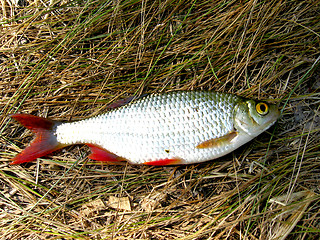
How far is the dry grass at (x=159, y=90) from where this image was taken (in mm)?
2236

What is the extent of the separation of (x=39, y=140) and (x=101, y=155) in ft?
2.24

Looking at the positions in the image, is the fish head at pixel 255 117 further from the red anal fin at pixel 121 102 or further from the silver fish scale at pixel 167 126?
the red anal fin at pixel 121 102

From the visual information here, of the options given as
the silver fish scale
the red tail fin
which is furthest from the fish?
the red tail fin

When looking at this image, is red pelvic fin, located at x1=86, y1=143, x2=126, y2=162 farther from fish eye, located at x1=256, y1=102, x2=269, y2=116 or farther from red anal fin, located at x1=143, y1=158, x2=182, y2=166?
fish eye, located at x1=256, y1=102, x2=269, y2=116

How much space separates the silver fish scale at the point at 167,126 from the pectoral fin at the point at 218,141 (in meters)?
0.03

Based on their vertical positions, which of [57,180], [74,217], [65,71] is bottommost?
[74,217]

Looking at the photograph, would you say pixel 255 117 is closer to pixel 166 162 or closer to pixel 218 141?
pixel 218 141

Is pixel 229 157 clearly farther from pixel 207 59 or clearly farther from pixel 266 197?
pixel 207 59

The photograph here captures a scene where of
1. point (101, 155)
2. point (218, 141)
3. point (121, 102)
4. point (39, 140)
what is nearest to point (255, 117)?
point (218, 141)

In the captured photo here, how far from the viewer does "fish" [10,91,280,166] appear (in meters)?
2.15

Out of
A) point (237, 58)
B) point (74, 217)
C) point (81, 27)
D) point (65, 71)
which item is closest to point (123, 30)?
point (81, 27)

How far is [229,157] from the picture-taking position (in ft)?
7.79

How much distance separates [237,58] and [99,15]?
1621mm

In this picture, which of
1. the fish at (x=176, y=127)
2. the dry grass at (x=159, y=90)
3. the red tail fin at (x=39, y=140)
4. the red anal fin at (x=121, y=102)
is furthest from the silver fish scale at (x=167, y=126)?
the red tail fin at (x=39, y=140)
